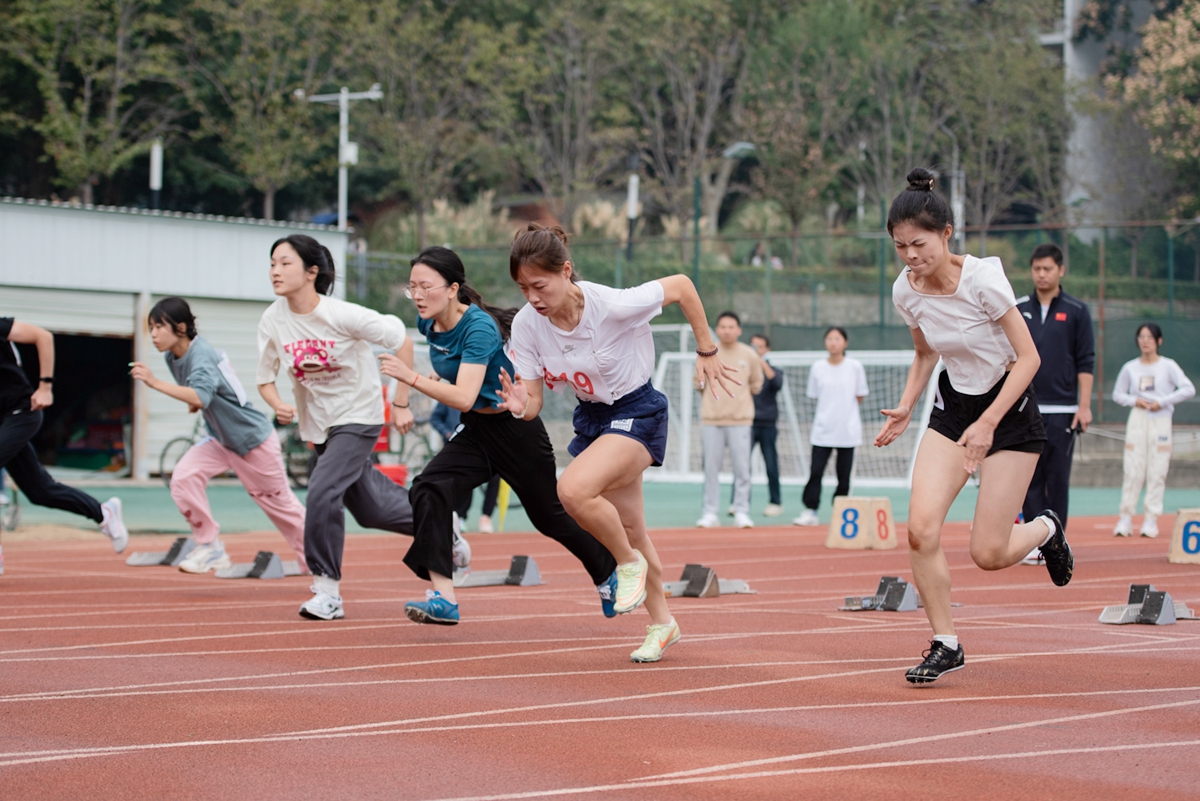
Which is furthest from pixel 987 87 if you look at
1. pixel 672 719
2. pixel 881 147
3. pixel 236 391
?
pixel 672 719

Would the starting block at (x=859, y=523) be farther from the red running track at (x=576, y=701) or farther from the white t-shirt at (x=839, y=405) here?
the red running track at (x=576, y=701)

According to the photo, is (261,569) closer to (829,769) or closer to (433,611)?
(433,611)

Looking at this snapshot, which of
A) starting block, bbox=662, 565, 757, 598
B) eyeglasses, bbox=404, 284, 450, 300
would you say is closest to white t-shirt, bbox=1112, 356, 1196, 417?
starting block, bbox=662, 565, 757, 598

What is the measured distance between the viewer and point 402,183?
1459 inches

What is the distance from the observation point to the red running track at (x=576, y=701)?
158 inches

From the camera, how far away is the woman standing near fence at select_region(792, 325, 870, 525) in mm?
→ 14469

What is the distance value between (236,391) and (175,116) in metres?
29.0

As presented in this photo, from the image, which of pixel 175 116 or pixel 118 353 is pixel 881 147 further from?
pixel 118 353

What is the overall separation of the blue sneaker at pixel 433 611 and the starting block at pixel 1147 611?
3.36m

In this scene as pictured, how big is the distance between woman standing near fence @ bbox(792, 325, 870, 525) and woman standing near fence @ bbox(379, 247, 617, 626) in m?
7.95

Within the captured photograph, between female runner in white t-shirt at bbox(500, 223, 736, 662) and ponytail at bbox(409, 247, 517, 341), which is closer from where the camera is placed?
female runner in white t-shirt at bbox(500, 223, 736, 662)

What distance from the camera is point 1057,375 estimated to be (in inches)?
393

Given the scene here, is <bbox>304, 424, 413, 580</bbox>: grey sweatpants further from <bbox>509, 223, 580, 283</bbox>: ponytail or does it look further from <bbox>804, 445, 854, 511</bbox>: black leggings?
<bbox>804, 445, 854, 511</bbox>: black leggings

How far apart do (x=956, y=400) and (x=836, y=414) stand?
872 cm
